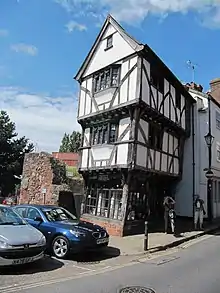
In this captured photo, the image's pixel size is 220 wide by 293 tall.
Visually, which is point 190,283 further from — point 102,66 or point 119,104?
point 102,66

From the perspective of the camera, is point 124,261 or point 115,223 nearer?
point 124,261

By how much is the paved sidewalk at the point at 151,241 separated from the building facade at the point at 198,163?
4237 mm

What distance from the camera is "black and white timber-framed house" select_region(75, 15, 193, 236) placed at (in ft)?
49.8

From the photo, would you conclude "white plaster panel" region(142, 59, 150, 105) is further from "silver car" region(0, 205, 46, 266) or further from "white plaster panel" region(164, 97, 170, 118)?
"silver car" region(0, 205, 46, 266)

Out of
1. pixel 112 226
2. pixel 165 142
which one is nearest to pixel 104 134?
pixel 165 142

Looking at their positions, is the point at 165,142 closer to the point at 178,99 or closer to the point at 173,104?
the point at 173,104

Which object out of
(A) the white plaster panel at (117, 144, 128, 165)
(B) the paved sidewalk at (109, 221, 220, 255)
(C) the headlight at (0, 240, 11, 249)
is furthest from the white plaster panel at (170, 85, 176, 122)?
(C) the headlight at (0, 240, 11, 249)

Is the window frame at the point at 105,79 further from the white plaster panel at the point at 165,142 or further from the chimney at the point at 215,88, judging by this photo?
the chimney at the point at 215,88

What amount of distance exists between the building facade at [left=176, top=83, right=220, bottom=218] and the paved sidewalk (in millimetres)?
4237

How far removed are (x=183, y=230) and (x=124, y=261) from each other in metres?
7.26

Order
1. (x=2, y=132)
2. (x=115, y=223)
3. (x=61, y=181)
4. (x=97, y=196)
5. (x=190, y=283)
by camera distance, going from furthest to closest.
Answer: (x=2, y=132)
(x=61, y=181)
(x=97, y=196)
(x=115, y=223)
(x=190, y=283)

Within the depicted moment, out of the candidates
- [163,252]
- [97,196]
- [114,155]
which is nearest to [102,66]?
[114,155]

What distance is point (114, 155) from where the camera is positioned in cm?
1573

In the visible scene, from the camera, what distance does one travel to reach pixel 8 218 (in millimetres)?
8703
